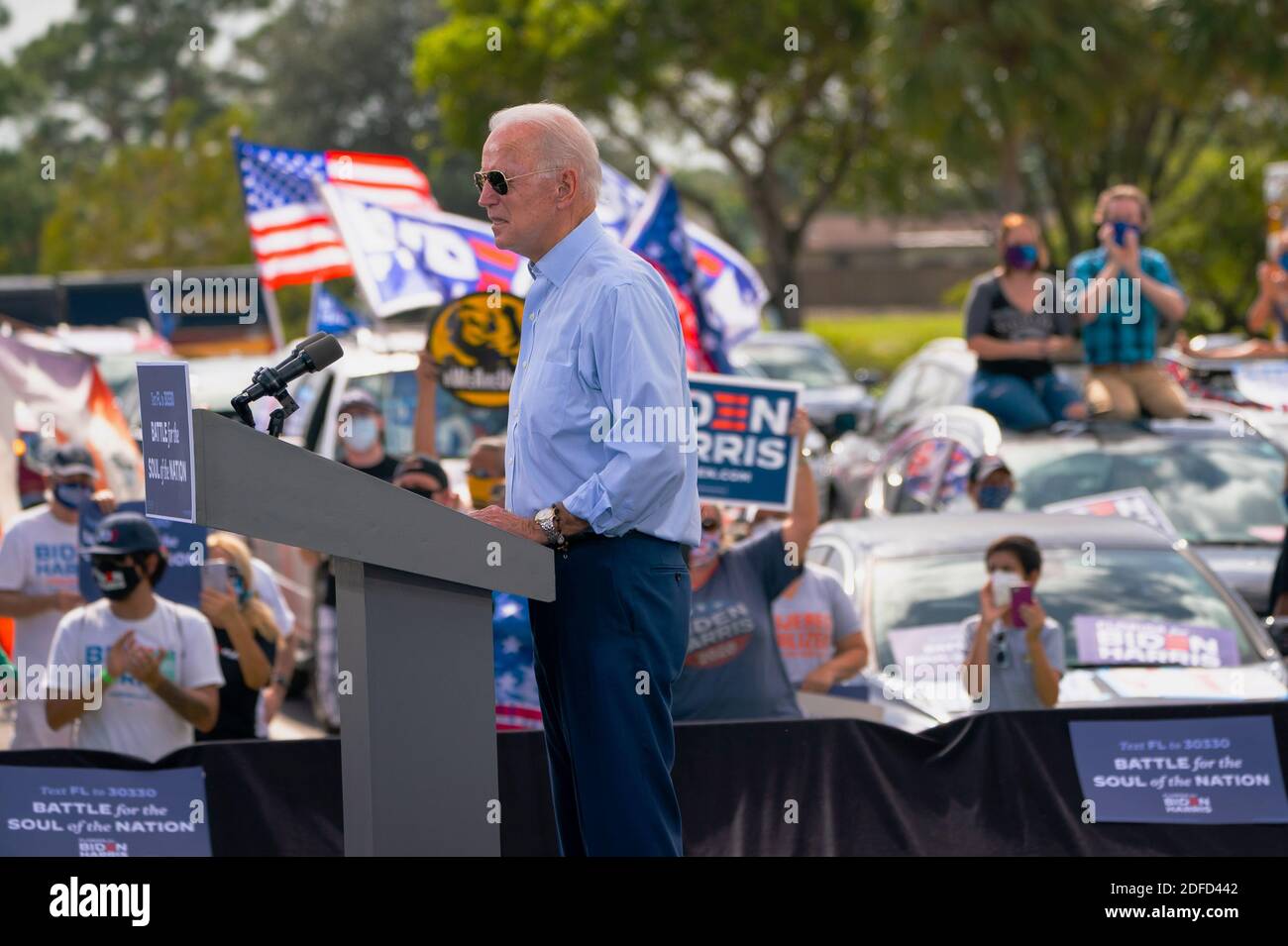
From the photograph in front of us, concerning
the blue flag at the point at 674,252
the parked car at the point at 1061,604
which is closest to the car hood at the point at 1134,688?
the parked car at the point at 1061,604

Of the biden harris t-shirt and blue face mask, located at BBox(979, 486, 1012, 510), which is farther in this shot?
blue face mask, located at BBox(979, 486, 1012, 510)

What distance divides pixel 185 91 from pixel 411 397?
6379 centimetres

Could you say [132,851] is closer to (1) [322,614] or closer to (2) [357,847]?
A: (2) [357,847]

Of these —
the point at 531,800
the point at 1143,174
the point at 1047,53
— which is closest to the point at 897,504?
the point at 531,800

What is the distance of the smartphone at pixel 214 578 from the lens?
7.75 m

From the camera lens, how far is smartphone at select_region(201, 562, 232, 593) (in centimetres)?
775

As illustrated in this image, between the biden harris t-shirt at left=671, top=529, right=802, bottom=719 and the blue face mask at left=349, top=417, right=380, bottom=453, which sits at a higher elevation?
the blue face mask at left=349, top=417, right=380, bottom=453

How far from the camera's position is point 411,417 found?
1130 cm

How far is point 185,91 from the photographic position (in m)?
71.9

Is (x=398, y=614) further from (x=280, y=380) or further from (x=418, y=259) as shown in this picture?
(x=418, y=259)

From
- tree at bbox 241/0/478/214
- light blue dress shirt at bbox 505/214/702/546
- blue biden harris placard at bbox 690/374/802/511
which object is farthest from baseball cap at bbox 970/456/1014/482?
tree at bbox 241/0/478/214

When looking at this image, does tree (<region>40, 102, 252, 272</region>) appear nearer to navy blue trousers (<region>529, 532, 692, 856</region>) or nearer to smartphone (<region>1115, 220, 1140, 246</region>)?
smartphone (<region>1115, 220, 1140, 246</region>)

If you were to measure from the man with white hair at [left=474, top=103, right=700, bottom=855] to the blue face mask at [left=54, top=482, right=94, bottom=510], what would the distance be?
5.04m

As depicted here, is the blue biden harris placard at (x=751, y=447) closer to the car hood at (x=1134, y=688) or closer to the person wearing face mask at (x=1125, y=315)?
the car hood at (x=1134, y=688)
